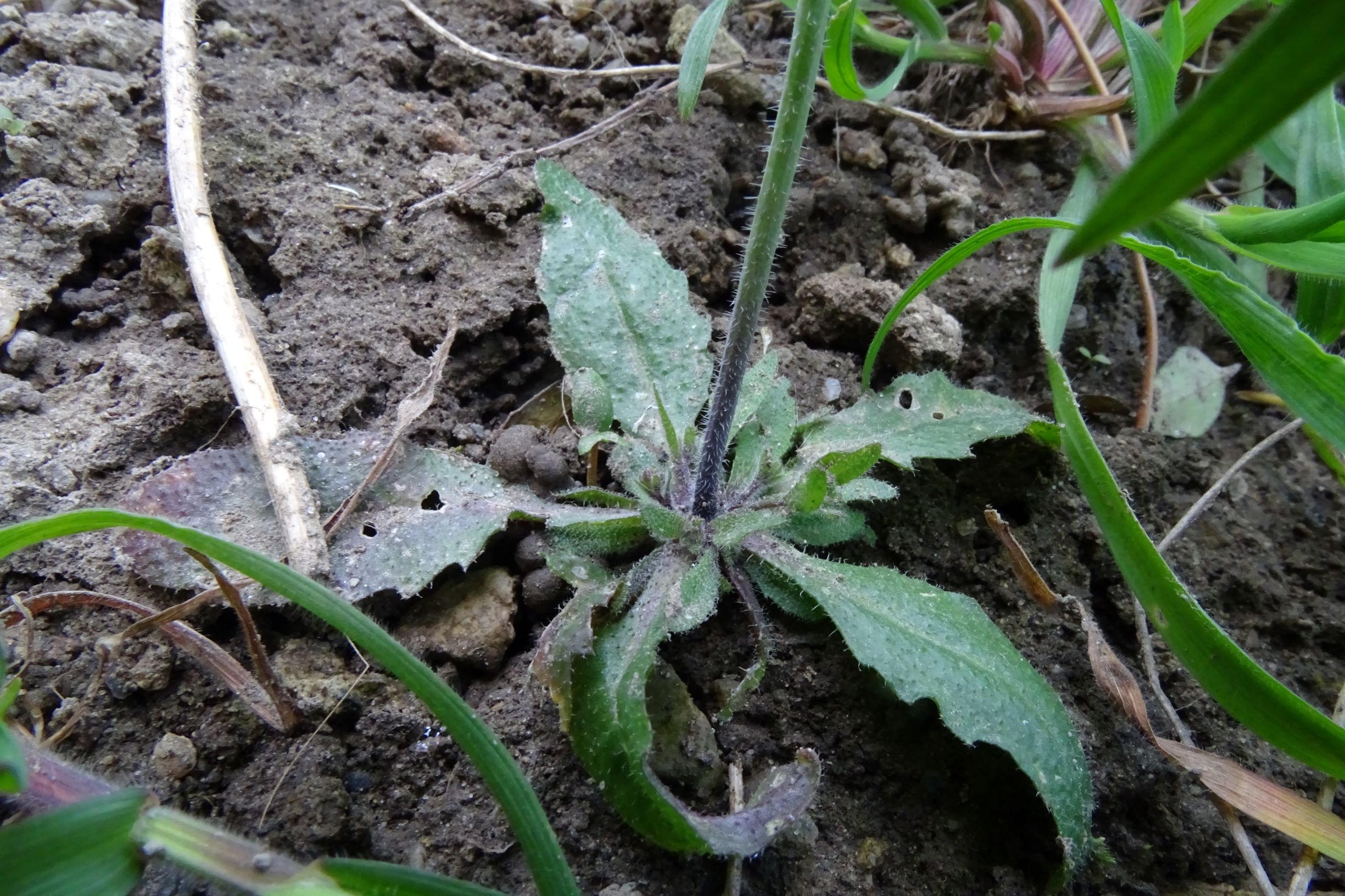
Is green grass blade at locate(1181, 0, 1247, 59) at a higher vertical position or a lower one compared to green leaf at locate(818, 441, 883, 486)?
higher

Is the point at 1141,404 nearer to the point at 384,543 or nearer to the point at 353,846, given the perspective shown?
the point at 384,543

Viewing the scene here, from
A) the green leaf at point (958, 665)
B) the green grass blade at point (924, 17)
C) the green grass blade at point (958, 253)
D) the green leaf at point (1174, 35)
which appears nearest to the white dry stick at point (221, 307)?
the green leaf at point (958, 665)

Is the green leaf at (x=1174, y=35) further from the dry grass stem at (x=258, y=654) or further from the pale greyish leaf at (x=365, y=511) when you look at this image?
the dry grass stem at (x=258, y=654)

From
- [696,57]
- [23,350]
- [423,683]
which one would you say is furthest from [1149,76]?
[23,350]

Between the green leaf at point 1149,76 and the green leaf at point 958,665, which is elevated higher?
the green leaf at point 1149,76

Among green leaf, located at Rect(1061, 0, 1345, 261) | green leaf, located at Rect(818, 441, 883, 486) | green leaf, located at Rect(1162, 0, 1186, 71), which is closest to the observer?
green leaf, located at Rect(1061, 0, 1345, 261)

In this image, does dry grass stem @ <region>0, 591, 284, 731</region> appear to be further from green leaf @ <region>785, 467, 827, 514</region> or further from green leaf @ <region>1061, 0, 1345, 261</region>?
green leaf @ <region>1061, 0, 1345, 261</region>

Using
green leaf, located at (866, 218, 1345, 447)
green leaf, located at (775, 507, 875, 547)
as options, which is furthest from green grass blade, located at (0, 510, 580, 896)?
green leaf, located at (866, 218, 1345, 447)
